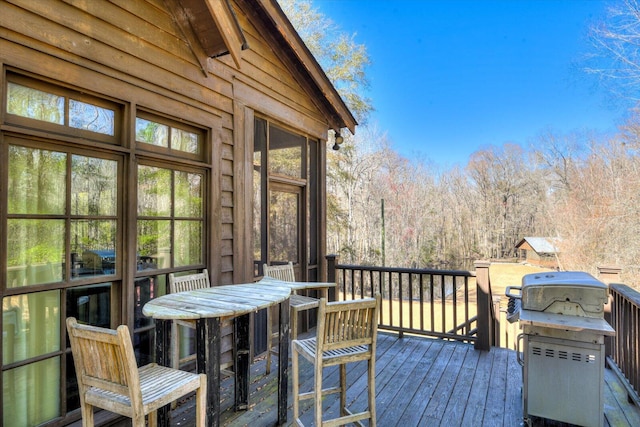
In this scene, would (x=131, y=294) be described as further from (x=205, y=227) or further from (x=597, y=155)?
(x=597, y=155)

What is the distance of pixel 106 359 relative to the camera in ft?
4.56

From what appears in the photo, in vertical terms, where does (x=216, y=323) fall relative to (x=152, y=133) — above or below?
below

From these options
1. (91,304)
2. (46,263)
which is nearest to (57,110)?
(46,263)

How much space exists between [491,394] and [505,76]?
20.2 metres

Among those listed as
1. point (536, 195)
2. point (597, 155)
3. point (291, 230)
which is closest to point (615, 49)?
point (597, 155)

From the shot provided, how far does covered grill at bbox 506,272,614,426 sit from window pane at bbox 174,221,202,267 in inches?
101

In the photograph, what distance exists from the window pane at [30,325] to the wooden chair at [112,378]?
2.24 feet

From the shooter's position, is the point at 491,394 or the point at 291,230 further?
the point at 291,230

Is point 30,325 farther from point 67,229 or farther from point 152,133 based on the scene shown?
point 152,133

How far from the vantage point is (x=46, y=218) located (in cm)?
198

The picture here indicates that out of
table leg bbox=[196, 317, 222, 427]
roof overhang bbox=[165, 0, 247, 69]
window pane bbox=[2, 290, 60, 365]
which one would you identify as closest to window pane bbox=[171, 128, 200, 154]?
roof overhang bbox=[165, 0, 247, 69]

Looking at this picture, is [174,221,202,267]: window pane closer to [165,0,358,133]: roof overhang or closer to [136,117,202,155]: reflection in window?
[136,117,202,155]: reflection in window

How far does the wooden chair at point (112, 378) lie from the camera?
1.35 meters

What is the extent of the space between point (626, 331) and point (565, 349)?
1.09 meters
